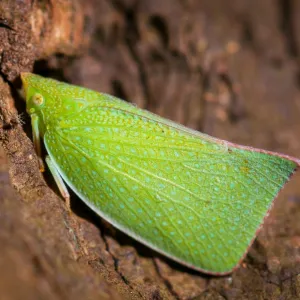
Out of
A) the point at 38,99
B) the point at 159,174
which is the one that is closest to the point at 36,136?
the point at 38,99

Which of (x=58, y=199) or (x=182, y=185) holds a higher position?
(x=182, y=185)

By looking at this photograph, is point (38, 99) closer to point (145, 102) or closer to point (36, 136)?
point (36, 136)

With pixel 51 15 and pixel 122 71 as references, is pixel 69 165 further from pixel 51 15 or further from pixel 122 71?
pixel 122 71

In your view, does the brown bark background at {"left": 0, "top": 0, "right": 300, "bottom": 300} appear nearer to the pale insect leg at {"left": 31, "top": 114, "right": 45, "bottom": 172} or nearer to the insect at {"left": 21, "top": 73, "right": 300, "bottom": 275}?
the pale insect leg at {"left": 31, "top": 114, "right": 45, "bottom": 172}

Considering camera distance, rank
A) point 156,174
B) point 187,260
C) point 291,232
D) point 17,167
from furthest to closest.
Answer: point 291,232
point 187,260
point 156,174
point 17,167

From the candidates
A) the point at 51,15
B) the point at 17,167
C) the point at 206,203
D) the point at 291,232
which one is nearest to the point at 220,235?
the point at 206,203

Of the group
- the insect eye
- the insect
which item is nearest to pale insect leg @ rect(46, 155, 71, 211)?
the insect

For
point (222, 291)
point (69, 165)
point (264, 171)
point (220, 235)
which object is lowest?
point (222, 291)
